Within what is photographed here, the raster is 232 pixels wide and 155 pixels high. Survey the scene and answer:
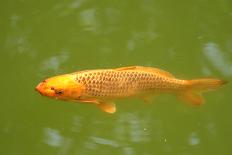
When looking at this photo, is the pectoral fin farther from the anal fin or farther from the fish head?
the anal fin

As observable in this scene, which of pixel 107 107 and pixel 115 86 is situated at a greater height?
pixel 115 86

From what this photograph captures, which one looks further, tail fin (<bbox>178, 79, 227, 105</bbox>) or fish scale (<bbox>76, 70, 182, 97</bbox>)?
tail fin (<bbox>178, 79, 227, 105</bbox>)

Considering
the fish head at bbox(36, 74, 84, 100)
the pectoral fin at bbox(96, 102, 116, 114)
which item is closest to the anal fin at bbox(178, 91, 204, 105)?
the pectoral fin at bbox(96, 102, 116, 114)

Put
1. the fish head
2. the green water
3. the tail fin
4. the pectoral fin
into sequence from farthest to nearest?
1. the green water
2. the tail fin
3. the pectoral fin
4. the fish head

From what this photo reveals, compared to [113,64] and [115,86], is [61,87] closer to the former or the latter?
[115,86]

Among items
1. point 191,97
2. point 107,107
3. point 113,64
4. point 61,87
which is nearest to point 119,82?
point 107,107

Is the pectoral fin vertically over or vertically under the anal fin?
over

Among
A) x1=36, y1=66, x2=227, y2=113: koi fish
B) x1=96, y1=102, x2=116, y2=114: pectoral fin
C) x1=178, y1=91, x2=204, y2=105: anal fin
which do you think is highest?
x1=36, y1=66, x2=227, y2=113: koi fish
